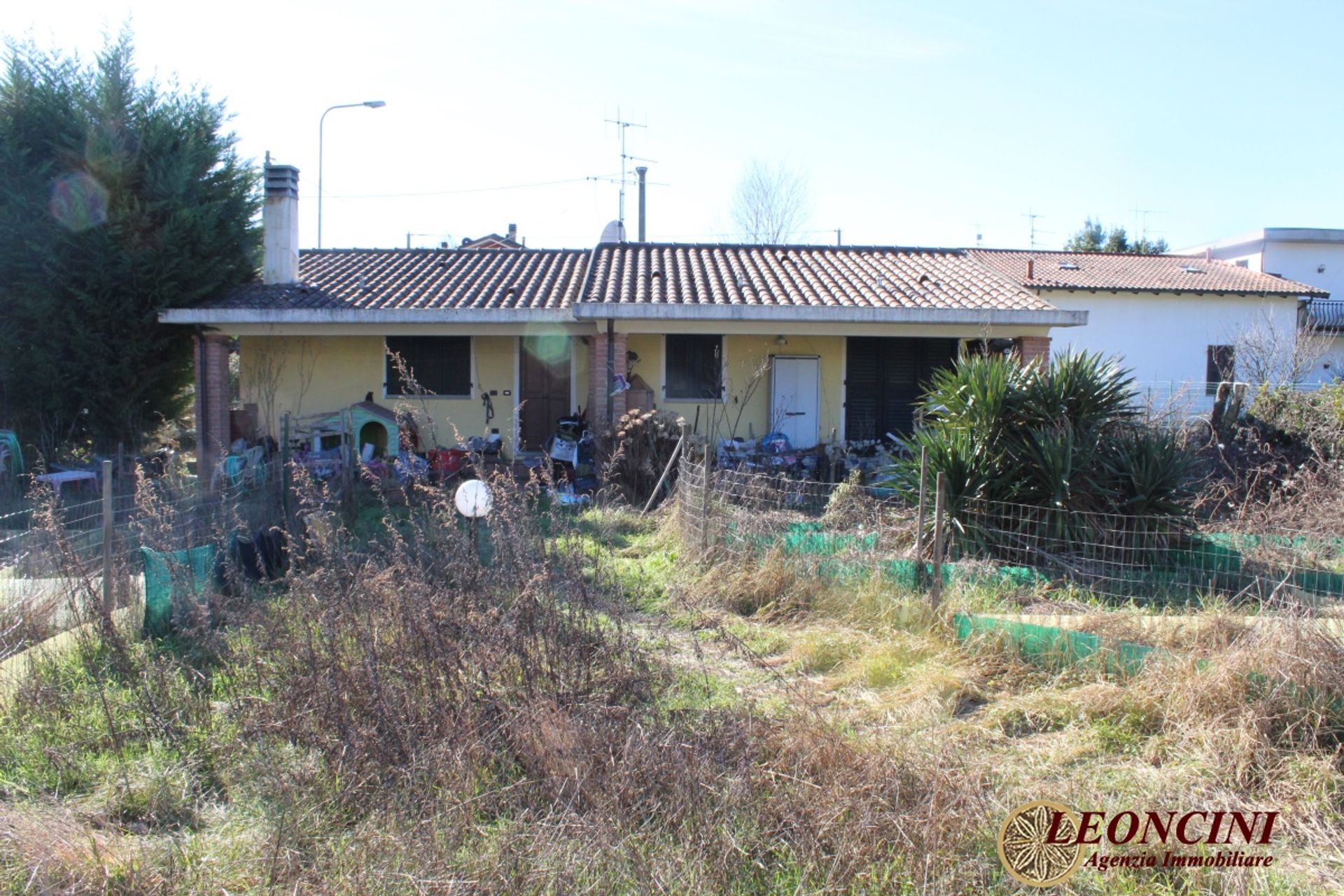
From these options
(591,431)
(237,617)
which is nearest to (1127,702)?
(237,617)

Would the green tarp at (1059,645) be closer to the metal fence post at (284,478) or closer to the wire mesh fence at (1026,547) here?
the wire mesh fence at (1026,547)

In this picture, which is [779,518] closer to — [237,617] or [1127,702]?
[1127,702]

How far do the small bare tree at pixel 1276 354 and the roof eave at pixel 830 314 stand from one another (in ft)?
26.2

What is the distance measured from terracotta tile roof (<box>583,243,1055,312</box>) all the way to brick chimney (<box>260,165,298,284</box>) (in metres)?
4.49

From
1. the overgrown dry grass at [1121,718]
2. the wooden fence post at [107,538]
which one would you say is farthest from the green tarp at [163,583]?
the overgrown dry grass at [1121,718]

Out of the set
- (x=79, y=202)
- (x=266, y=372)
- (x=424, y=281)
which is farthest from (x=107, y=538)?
(x=79, y=202)

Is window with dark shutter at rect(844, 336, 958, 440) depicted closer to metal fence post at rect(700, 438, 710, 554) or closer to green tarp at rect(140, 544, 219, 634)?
metal fence post at rect(700, 438, 710, 554)

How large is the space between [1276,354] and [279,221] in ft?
61.7

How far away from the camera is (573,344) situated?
46.2 feet

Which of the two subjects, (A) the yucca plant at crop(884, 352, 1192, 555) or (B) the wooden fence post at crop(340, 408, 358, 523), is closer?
(A) the yucca plant at crop(884, 352, 1192, 555)

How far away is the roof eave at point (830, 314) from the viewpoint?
12.0m

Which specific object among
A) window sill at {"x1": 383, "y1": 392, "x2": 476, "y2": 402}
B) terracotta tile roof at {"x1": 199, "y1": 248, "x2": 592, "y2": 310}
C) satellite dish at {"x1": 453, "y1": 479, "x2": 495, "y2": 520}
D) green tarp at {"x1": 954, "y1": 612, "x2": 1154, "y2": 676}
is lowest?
green tarp at {"x1": 954, "y1": 612, "x2": 1154, "y2": 676}

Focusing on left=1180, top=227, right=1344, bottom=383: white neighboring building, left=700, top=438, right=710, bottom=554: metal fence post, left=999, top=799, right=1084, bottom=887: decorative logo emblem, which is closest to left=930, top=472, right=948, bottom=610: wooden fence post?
left=700, top=438, right=710, bottom=554: metal fence post

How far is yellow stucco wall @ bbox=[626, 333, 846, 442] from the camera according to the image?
541 inches
